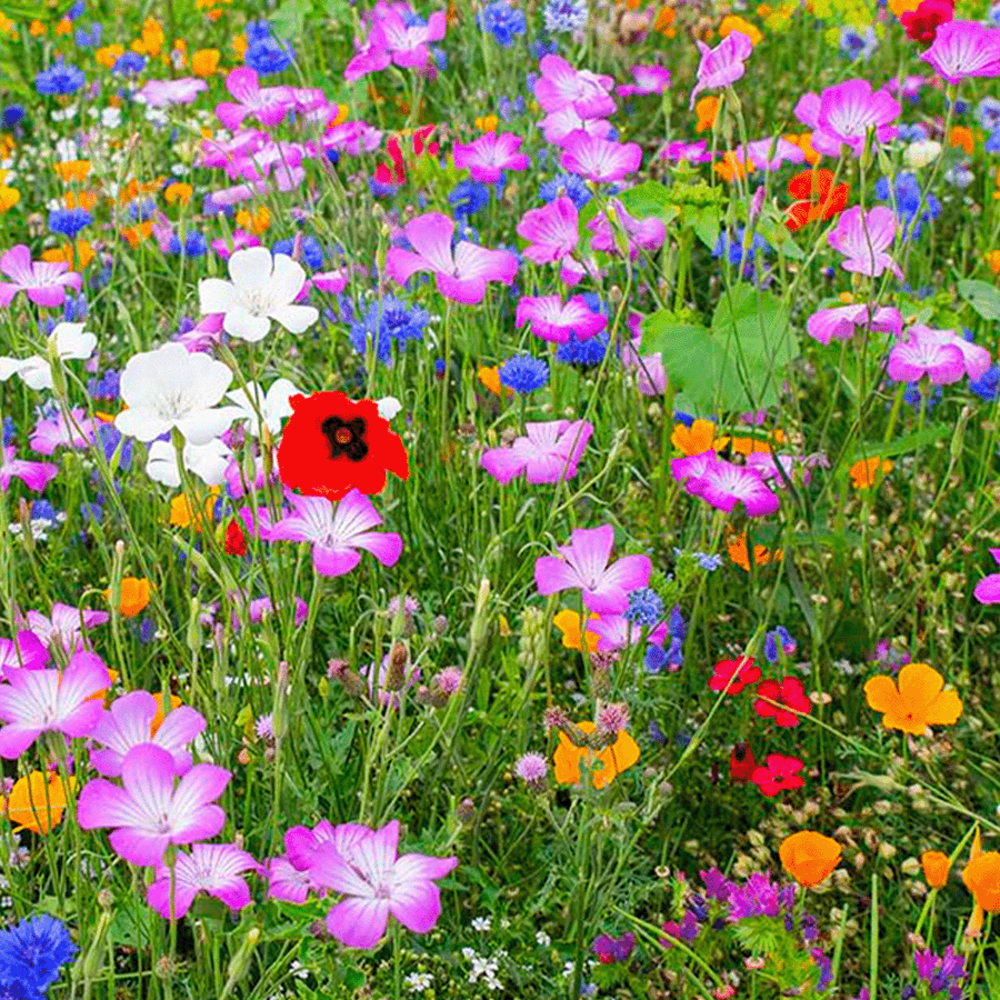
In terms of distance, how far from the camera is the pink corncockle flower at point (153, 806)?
3.72 ft

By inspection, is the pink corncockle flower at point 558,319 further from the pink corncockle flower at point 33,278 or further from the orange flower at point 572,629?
the pink corncockle flower at point 33,278

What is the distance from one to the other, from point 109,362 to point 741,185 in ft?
3.73

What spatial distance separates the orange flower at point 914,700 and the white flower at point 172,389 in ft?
2.68

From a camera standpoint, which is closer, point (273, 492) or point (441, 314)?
point (273, 492)

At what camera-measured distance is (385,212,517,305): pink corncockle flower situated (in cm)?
180

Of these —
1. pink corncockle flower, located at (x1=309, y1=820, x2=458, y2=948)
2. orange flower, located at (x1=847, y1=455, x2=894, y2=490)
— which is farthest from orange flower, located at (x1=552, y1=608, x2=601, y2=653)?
pink corncockle flower, located at (x1=309, y1=820, x2=458, y2=948)

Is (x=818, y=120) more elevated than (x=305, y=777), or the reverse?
(x=818, y=120)

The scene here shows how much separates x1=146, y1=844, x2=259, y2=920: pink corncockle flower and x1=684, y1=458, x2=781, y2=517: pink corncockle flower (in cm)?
74

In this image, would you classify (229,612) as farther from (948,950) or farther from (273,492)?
(948,950)

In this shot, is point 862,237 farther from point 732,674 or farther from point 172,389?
point 172,389

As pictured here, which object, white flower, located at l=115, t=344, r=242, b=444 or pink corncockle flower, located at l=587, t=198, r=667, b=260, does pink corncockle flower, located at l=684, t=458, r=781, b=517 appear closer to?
pink corncockle flower, located at l=587, t=198, r=667, b=260

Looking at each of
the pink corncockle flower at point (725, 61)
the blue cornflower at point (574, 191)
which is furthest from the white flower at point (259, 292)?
the blue cornflower at point (574, 191)

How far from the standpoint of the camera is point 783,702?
1.84 metres

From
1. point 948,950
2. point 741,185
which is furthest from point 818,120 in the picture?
point 948,950
